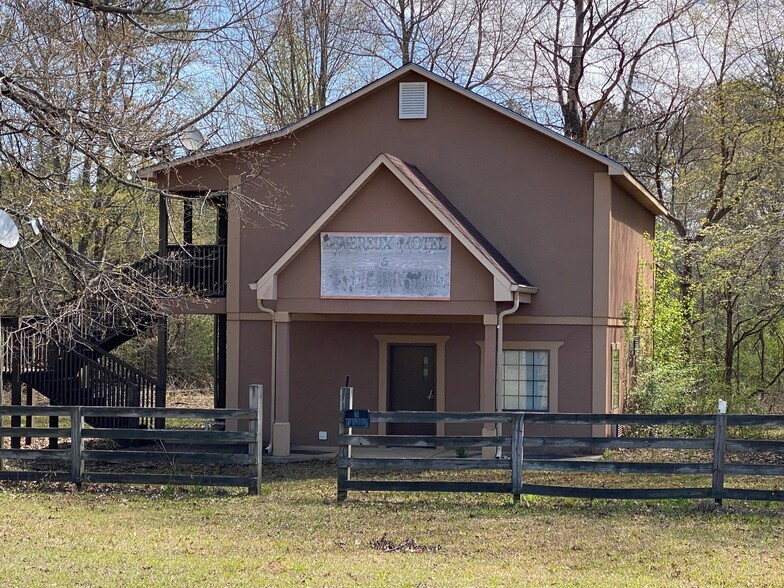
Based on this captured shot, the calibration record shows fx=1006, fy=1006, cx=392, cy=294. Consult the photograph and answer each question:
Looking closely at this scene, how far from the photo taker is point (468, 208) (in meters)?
19.8

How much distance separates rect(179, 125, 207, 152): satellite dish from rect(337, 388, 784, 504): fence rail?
4583mm

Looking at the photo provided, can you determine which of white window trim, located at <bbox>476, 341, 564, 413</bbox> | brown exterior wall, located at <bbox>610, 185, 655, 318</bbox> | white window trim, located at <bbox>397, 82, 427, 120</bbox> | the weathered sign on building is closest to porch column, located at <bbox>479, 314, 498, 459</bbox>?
the weathered sign on building

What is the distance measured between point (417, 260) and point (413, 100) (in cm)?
389

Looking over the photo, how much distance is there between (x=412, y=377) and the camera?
66.6ft

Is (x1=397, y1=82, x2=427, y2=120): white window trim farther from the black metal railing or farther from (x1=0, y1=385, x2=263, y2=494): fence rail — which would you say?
(x1=0, y1=385, x2=263, y2=494): fence rail

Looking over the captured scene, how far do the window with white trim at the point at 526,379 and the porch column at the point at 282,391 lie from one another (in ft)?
13.8

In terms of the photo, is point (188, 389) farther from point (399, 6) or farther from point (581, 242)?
point (581, 242)

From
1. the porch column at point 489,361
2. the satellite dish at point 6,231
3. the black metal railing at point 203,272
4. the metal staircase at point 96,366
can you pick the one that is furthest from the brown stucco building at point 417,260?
the satellite dish at point 6,231

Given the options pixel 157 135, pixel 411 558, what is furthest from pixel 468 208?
pixel 411 558

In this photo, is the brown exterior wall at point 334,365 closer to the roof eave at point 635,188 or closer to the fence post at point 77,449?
the roof eave at point 635,188

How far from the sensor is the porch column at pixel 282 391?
1875 centimetres

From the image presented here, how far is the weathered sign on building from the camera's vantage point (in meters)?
17.9

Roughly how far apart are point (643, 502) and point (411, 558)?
165 inches

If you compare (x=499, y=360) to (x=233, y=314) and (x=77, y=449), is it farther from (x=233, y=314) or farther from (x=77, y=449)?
(x=77, y=449)
